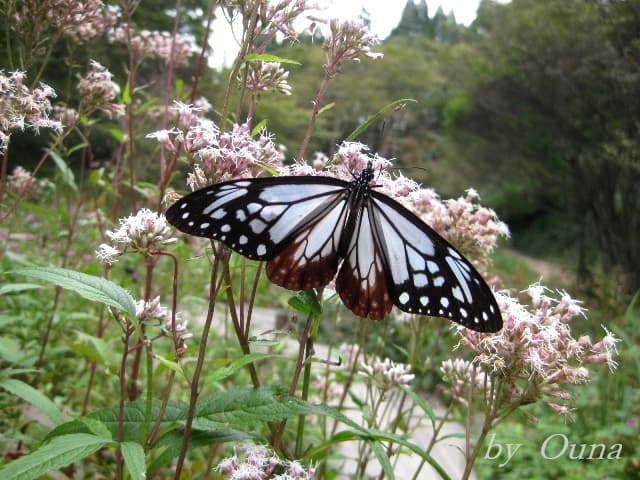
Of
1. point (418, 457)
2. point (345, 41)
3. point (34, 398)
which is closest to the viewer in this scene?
point (34, 398)

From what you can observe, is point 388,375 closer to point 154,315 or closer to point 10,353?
point 154,315

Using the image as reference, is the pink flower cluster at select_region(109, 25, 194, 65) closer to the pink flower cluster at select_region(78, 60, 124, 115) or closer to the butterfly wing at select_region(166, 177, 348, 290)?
the pink flower cluster at select_region(78, 60, 124, 115)

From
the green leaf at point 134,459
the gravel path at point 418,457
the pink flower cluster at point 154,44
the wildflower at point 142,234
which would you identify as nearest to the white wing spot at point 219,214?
the wildflower at point 142,234

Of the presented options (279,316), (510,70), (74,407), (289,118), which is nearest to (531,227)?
(510,70)

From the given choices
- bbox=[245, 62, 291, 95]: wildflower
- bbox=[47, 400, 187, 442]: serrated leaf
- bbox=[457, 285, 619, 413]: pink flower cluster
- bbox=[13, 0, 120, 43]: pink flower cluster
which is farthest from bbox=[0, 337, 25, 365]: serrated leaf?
bbox=[457, 285, 619, 413]: pink flower cluster

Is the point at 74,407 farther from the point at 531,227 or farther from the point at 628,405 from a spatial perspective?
the point at 531,227

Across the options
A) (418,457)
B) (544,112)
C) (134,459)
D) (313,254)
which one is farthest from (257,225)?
(544,112)

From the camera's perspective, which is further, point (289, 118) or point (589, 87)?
point (289, 118)
